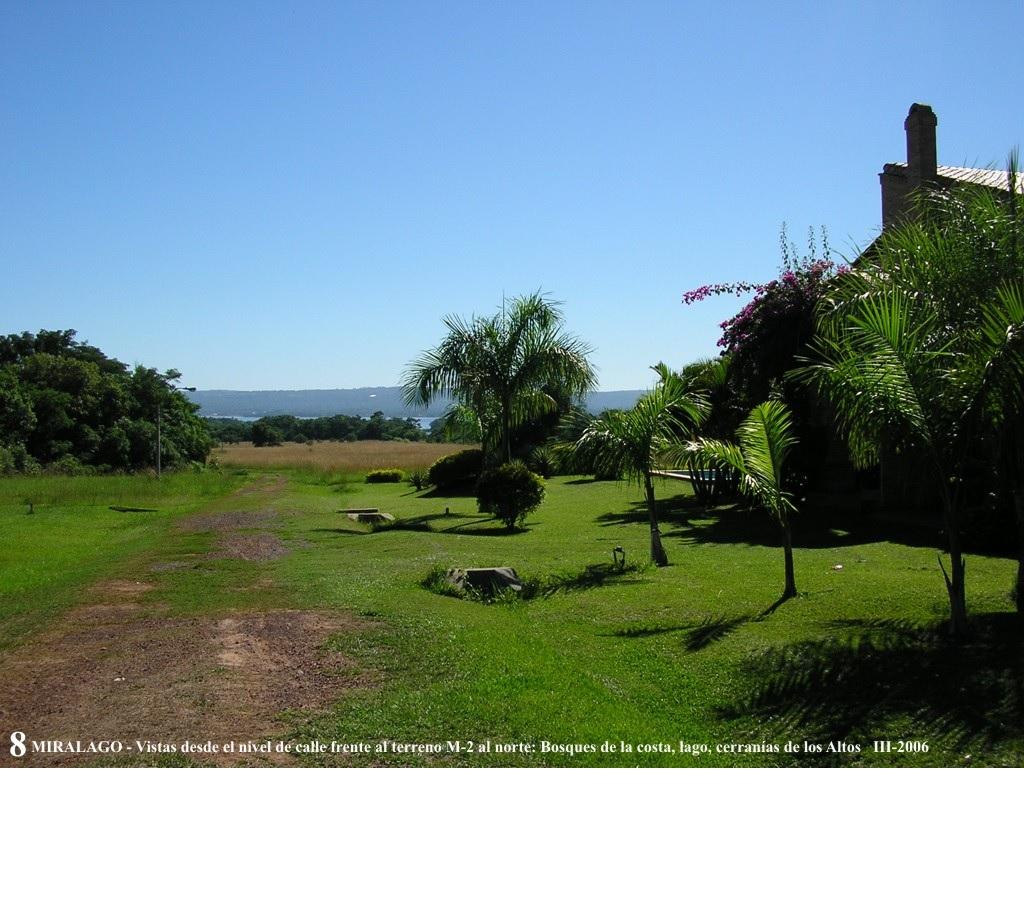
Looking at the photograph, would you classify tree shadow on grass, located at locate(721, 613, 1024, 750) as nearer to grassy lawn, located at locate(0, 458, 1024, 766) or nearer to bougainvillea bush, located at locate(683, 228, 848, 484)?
grassy lawn, located at locate(0, 458, 1024, 766)

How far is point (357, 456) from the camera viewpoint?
117ft

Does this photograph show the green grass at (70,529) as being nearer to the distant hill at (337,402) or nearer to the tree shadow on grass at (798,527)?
the distant hill at (337,402)

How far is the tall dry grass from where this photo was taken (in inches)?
1337

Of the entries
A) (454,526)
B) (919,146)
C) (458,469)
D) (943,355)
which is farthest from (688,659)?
(458,469)

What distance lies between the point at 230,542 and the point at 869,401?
37.1 feet

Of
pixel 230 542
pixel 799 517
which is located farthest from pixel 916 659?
pixel 230 542

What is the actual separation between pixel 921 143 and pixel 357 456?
24069 millimetres

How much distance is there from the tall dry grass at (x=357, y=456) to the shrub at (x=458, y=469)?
12.3 ft

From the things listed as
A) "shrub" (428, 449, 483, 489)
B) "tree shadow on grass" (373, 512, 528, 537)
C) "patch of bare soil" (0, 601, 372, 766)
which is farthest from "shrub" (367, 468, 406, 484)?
"patch of bare soil" (0, 601, 372, 766)

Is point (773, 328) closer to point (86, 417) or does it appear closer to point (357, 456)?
point (357, 456)

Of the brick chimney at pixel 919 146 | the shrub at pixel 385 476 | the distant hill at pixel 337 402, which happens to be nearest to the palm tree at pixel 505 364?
the distant hill at pixel 337 402

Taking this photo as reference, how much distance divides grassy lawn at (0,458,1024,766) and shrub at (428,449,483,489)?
1156cm

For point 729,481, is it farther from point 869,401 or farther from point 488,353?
point 869,401
